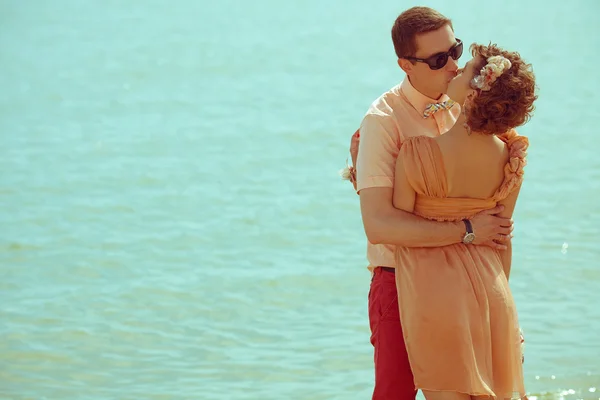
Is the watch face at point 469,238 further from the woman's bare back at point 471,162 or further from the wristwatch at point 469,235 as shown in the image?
the woman's bare back at point 471,162

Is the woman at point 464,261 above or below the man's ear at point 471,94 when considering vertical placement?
below

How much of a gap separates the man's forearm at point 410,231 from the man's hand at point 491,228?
0.06 meters

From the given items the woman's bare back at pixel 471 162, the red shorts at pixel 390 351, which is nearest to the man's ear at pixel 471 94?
the woman's bare back at pixel 471 162

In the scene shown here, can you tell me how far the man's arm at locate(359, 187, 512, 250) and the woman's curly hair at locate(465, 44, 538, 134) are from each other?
0.28 metres

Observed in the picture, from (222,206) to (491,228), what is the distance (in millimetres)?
7531

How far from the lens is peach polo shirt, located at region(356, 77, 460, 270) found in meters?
2.99

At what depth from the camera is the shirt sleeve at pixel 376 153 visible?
2.99m

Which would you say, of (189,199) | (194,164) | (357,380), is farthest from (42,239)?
(357,380)

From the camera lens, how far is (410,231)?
2939 millimetres

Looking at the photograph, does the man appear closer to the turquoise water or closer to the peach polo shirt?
the peach polo shirt

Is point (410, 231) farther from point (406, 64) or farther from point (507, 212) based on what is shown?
point (406, 64)

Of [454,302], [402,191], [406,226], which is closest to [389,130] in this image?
[402,191]

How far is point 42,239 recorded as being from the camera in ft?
31.0

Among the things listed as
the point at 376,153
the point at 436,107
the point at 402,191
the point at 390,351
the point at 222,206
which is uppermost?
the point at 436,107
